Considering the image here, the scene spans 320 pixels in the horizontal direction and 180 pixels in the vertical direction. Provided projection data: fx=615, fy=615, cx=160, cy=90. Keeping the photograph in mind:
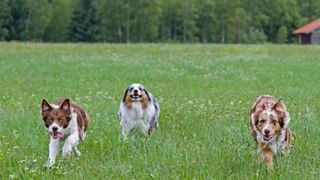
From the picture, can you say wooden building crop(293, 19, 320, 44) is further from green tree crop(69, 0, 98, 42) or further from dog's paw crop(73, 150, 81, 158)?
dog's paw crop(73, 150, 81, 158)

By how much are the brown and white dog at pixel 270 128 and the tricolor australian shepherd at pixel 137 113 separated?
251 centimetres

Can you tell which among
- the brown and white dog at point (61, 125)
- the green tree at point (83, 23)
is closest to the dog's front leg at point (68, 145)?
the brown and white dog at point (61, 125)

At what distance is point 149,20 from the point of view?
305ft

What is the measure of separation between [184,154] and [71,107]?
5.13ft

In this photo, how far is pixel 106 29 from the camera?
94188mm

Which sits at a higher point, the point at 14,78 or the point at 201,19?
the point at 201,19

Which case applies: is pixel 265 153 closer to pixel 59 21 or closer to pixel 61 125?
pixel 61 125

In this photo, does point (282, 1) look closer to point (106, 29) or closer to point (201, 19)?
point (201, 19)

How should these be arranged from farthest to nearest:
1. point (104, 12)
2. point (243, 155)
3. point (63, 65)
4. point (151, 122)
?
point (104, 12) → point (63, 65) → point (151, 122) → point (243, 155)

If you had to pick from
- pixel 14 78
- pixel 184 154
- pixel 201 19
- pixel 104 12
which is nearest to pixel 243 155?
pixel 184 154

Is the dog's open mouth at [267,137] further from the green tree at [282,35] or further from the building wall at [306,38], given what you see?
the green tree at [282,35]

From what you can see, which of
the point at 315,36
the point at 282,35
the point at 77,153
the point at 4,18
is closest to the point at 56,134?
the point at 77,153

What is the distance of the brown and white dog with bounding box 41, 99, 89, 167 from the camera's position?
7.32 metres

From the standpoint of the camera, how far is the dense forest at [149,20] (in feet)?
299
